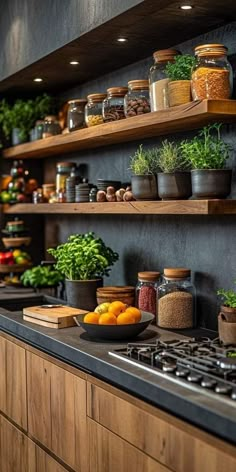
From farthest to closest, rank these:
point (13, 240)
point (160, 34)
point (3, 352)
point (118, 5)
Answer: point (13, 240)
point (3, 352)
point (160, 34)
point (118, 5)

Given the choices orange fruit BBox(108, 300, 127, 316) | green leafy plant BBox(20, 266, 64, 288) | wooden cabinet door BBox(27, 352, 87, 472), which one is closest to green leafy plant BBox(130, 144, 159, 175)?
orange fruit BBox(108, 300, 127, 316)

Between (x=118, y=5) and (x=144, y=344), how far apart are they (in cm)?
127

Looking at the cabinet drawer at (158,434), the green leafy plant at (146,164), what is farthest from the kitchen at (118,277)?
the green leafy plant at (146,164)

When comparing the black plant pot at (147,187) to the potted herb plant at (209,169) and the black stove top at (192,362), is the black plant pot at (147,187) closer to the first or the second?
the potted herb plant at (209,169)

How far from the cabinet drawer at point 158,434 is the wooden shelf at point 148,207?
746 mm

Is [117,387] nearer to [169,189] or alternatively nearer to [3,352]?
[169,189]

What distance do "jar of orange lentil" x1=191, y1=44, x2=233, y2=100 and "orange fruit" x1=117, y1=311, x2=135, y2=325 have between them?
0.85 metres

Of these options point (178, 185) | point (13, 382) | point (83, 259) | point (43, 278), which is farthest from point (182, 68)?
point (43, 278)

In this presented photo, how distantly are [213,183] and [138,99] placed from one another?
0.61 meters

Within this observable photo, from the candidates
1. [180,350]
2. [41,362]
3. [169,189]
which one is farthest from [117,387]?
[169,189]

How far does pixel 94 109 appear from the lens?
335cm

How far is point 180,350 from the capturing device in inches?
91.4

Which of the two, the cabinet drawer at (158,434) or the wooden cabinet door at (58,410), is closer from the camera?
the cabinet drawer at (158,434)

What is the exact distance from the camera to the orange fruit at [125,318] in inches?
103
